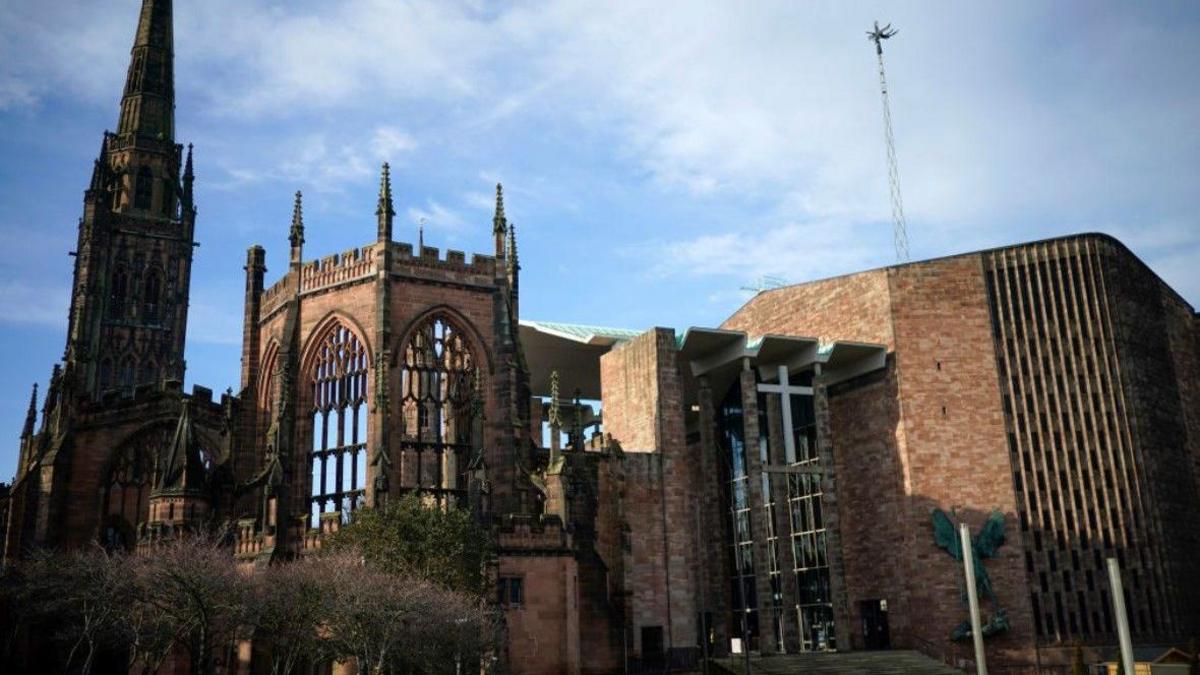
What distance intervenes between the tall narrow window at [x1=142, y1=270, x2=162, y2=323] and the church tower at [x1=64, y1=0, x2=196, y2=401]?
0.22ft

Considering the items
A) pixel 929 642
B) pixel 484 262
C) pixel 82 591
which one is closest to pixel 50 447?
pixel 82 591

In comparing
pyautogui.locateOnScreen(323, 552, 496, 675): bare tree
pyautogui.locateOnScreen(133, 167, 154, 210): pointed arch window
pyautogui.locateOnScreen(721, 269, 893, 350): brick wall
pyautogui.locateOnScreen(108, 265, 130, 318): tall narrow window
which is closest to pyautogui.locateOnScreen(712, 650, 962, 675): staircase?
pyautogui.locateOnScreen(323, 552, 496, 675): bare tree

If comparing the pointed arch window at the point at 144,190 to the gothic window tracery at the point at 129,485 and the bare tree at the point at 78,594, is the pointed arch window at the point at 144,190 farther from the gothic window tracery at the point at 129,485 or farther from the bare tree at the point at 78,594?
the bare tree at the point at 78,594

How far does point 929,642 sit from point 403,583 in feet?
78.2

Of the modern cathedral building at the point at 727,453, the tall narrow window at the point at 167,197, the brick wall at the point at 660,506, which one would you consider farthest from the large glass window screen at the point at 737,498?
the tall narrow window at the point at 167,197

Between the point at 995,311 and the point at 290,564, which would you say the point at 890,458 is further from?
the point at 290,564

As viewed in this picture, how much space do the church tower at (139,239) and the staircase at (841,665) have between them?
45.3 m

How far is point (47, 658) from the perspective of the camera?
42.2 m

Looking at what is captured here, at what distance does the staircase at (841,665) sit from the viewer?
4022cm

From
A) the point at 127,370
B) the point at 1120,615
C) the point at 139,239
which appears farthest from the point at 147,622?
the point at 139,239

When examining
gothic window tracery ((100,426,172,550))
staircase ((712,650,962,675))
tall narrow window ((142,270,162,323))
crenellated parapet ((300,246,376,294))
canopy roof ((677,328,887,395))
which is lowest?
staircase ((712,650,962,675))

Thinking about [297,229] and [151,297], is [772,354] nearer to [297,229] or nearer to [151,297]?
[297,229]

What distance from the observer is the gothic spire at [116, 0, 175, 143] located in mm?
77562

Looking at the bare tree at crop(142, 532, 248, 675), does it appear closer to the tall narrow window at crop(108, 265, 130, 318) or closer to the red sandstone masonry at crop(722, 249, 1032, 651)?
the red sandstone masonry at crop(722, 249, 1032, 651)
